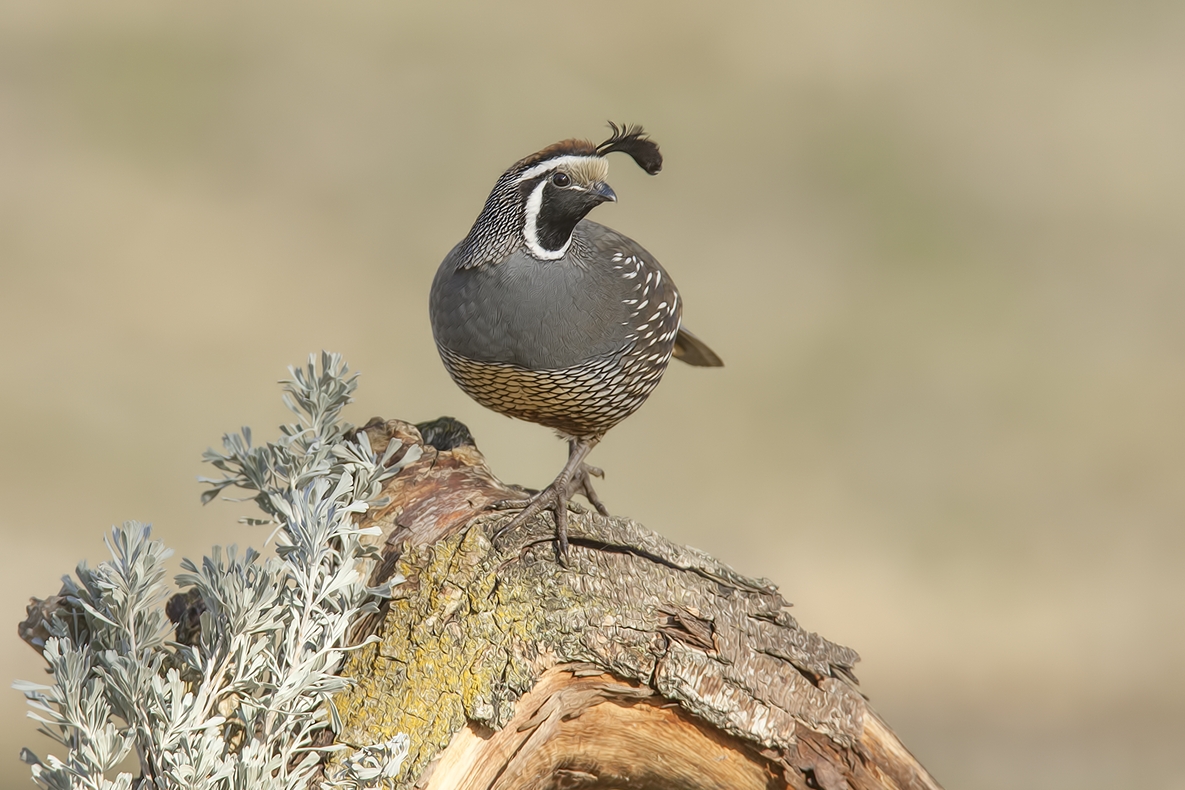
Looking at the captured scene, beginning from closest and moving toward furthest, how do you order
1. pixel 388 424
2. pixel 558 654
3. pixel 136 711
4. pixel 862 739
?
1. pixel 136 711
2. pixel 558 654
3. pixel 862 739
4. pixel 388 424

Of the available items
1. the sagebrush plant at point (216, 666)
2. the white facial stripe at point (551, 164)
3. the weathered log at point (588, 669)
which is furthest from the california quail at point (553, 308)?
the sagebrush plant at point (216, 666)

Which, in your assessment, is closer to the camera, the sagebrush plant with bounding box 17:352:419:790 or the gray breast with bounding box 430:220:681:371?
the sagebrush plant with bounding box 17:352:419:790

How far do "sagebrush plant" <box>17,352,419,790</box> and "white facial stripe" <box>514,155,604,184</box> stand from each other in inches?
30.4

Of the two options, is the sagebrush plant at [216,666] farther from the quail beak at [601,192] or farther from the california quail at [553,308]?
the quail beak at [601,192]

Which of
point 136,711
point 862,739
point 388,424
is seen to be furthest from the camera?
point 388,424

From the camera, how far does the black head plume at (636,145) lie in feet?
7.66

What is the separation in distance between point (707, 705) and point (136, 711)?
3.02 ft

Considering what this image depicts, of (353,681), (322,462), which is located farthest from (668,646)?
(322,462)

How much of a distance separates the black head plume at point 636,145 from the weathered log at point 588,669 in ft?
2.57

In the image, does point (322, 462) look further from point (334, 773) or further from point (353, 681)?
point (334, 773)

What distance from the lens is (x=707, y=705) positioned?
1.91 metres

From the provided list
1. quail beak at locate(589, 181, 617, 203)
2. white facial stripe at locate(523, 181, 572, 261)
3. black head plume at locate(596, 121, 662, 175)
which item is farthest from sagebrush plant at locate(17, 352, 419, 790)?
black head plume at locate(596, 121, 662, 175)

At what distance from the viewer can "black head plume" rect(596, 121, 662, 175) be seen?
2.33 metres

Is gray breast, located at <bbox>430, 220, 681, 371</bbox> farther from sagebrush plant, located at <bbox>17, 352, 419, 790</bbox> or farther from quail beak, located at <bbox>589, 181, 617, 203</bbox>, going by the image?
sagebrush plant, located at <bbox>17, 352, 419, 790</bbox>
